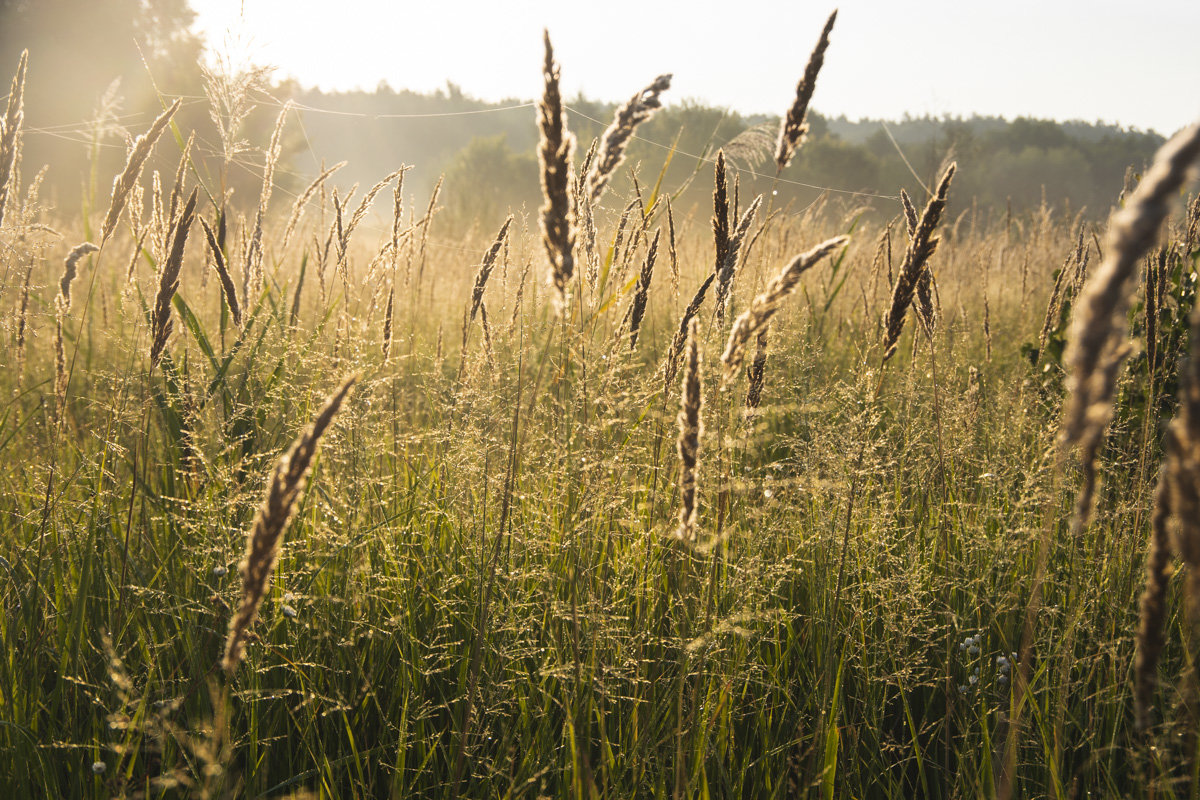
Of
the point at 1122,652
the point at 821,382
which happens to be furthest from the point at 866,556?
the point at 821,382

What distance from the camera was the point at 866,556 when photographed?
1822mm

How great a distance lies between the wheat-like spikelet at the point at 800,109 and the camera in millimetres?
1346

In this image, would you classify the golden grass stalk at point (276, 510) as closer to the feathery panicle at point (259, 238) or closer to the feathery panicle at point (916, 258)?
the feathery panicle at point (916, 258)

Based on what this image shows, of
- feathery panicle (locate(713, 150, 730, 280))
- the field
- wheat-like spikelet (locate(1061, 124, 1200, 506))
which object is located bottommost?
the field

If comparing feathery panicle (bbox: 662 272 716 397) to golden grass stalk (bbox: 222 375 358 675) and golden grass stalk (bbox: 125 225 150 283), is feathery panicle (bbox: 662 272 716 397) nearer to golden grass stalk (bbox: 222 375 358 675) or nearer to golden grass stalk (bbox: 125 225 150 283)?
golden grass stalk (bbox: 222 375 358 675)

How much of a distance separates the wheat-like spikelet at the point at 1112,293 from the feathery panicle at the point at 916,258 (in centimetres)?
63

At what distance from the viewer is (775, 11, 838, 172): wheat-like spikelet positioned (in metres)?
1.35

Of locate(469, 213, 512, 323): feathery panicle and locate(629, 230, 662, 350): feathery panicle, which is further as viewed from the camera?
locate(469, 213, 512, 323): feathery panicle

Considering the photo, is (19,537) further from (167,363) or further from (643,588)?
(643,588)

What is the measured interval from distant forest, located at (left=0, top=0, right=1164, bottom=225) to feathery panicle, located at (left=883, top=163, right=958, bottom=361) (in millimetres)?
363

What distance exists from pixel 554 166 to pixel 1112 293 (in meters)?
0.71

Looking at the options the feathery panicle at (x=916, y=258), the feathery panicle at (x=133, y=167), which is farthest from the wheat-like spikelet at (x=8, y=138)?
the feathery panicle at (x=916, y=258)

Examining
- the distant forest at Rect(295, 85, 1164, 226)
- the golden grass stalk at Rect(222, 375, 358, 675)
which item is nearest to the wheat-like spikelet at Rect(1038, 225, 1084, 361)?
the golden grass stalk at Rect(222, 375, 358, 675)

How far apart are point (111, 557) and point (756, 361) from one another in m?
1.61
